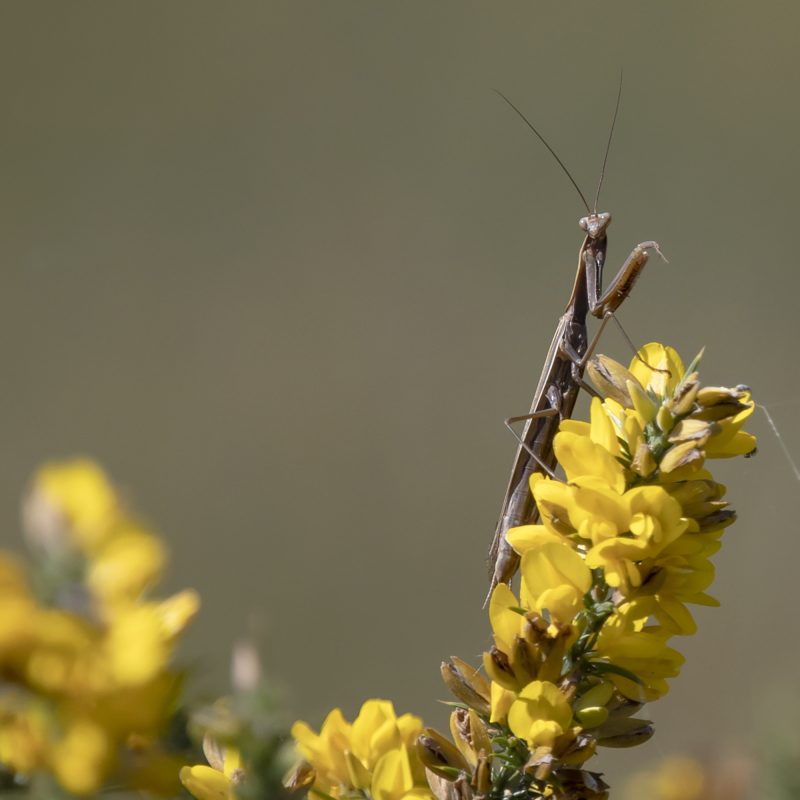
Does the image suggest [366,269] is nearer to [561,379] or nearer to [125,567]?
[561,379]

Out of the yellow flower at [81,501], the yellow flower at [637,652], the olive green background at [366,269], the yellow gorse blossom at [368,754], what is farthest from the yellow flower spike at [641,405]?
the olive green background at [366,269]

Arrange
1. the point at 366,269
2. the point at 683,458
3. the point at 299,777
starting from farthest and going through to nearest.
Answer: the point at 366,269
the point at 683,458
the point at 299,777

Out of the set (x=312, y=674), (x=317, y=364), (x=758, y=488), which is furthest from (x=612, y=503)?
(x=317, y=364)

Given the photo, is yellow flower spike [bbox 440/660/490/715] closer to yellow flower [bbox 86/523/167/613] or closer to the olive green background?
yellow flower [bbox 86/523/167/613]

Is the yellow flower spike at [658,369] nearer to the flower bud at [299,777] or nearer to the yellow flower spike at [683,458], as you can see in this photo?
the yellow flower spike at [683,458]

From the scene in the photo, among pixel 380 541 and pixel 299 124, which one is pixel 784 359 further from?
pixel 299 124

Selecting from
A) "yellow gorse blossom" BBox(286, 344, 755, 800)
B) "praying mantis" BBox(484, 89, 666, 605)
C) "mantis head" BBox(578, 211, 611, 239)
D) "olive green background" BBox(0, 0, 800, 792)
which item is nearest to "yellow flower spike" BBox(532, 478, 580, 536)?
"yellow gorse blossom" BBox(286, 344, 755, 800)

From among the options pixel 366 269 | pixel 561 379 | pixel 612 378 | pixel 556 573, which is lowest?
pixel 556 573

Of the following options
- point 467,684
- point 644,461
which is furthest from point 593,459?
point 467,684
